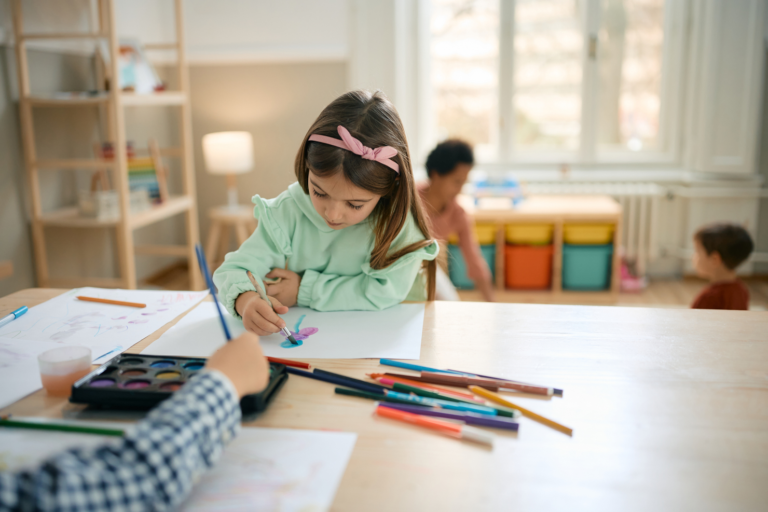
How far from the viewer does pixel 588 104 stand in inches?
141

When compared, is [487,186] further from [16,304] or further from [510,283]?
[16,304]

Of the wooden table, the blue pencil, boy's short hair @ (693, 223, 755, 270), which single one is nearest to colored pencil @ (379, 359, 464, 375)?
the wooden table

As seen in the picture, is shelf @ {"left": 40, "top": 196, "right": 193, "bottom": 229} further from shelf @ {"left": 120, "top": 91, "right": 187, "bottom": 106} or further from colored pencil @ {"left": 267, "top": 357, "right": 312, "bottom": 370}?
colored pencil @ {"left": 267, "top": 357, "right": 312, "bottom": 370}

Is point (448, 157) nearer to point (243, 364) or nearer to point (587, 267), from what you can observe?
point (587, 267)

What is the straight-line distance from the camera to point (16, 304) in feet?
3.58

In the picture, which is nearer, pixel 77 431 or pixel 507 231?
pixel 77 431

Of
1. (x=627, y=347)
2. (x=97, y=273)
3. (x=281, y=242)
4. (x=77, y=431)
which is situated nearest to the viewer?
(x=77, y=431)

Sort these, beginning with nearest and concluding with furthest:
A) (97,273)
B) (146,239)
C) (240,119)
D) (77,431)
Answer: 1. (77,431)
2. (97,273)
3. (146,239)
4. (240,119)

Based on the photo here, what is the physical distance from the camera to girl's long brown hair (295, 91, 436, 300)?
1.03m

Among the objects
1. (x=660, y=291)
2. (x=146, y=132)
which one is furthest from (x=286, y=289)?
(x=660, y=291)

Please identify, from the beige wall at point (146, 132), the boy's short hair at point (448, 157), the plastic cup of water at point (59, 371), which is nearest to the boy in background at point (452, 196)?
the boy's short hair at point (448, 157)

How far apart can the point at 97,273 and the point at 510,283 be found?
2173 mm

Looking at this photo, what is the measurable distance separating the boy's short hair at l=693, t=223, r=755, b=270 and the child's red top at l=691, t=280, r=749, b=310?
13 cm

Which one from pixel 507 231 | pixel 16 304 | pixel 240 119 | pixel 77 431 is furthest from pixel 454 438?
pixel 240 119
